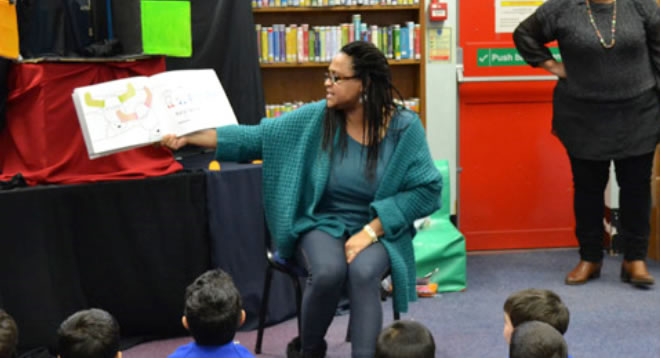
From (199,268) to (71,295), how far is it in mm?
509

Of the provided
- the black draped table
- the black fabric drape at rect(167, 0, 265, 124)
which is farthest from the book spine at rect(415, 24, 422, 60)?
the black draped table

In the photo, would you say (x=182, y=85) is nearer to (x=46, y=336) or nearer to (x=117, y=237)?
(x=117, y=237)

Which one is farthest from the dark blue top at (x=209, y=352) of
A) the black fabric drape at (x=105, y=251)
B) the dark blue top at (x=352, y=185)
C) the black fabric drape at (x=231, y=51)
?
the black fabric drape at (x=231, y=51)

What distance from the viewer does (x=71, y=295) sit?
3109mm

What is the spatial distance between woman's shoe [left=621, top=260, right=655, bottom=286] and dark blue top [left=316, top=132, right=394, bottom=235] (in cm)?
183

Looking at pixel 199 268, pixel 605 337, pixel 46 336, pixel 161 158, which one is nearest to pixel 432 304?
pixel 605 337

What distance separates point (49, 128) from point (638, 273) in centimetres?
277

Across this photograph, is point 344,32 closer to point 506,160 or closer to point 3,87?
point 506,160

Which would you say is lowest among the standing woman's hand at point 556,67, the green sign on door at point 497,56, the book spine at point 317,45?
the standing woman's hand at point 556,67

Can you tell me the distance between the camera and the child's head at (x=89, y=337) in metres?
1.91

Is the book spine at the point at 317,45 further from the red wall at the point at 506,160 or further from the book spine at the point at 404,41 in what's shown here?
the red wall at the point at 506,160

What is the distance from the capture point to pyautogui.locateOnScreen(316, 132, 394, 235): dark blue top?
2691 mm

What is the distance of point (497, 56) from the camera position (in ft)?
15.3

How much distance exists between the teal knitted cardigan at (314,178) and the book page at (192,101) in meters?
0.12
